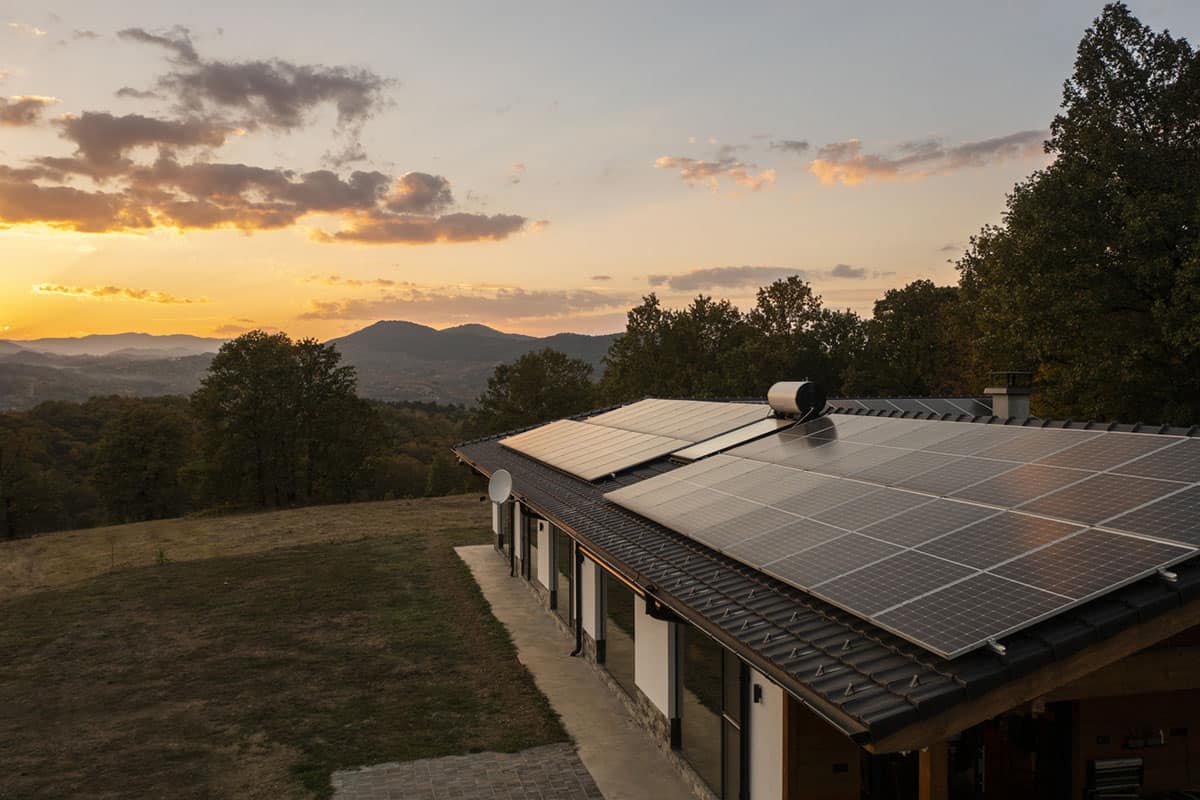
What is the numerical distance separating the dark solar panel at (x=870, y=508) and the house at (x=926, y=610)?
47 millimetres

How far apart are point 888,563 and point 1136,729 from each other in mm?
3477

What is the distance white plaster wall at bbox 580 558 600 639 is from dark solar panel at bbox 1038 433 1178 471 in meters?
10.5

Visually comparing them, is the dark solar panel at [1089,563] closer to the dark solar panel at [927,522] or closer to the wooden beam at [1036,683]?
the wooden beam at [1036,683]

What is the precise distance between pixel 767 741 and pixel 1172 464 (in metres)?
5.88

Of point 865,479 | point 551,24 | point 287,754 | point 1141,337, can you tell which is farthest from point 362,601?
point 1141,337

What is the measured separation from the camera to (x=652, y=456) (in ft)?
67.7

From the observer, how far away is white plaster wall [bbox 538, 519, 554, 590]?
2336 centimetres

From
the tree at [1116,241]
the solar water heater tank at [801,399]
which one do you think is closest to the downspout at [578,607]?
the solar water heater tank at [801,399]

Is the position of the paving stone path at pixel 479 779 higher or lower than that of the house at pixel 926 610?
lower

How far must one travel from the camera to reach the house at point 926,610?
6.54 metres

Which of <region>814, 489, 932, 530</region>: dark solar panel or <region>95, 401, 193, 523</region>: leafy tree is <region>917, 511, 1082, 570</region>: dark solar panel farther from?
<region>95, 401, 193, 523</region>: leafy tree

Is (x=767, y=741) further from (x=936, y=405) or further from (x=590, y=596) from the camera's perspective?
(x=936, y=405)

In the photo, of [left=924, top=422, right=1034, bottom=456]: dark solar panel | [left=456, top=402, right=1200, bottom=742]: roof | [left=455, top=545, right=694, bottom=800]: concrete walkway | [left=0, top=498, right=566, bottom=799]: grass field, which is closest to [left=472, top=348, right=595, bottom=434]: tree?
[left=0, top=498, right=566, bottom=799]: grass field

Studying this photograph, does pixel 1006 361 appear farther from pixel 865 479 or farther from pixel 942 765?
pixel 942 765
